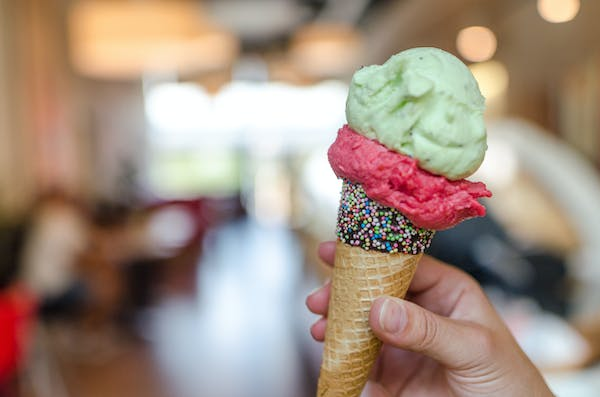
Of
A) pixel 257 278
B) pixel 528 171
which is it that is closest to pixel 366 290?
pixel 528 171

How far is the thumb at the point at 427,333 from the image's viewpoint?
102cm

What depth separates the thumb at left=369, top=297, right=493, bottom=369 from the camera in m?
1.02

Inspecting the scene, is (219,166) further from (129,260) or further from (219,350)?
(219,350)

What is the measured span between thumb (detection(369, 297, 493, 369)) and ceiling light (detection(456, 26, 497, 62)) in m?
1.07

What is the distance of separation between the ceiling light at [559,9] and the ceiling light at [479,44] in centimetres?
21

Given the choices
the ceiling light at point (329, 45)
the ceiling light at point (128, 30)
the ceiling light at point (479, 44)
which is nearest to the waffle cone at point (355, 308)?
the ceiling light at point (479, 44)

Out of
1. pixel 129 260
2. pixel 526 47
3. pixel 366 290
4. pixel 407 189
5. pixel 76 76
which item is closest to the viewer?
pixel 407 189

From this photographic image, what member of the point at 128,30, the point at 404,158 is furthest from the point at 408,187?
the point at 128,30

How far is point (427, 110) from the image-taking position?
100 cm

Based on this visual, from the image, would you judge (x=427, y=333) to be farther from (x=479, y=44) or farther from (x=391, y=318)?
(x=479, y=44)

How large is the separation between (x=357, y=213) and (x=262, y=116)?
1626 centimetres

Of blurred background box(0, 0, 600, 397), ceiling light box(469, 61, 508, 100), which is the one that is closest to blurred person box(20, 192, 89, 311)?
blurred background box(0, 0, 600, 397)

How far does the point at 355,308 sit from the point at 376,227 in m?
0.17

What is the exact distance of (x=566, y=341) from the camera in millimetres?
2250
